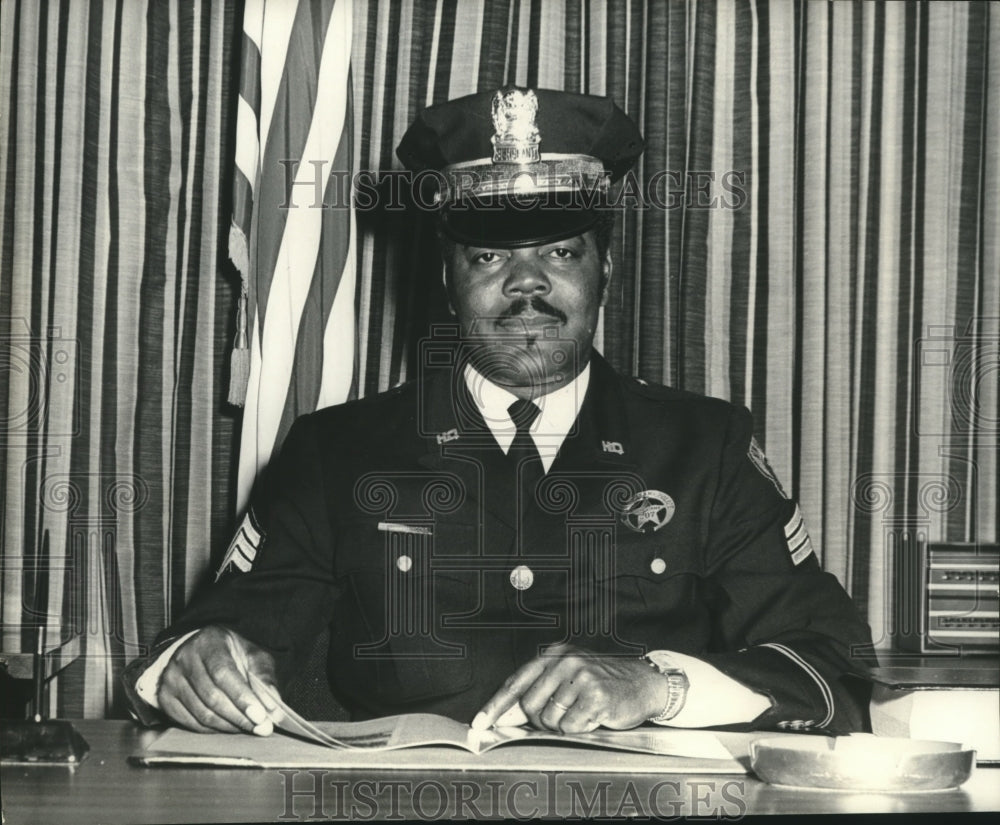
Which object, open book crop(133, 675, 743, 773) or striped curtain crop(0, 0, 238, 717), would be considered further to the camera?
striped curtain crop(0, 0, 238, 717)

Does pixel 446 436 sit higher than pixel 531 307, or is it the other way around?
pixel 531 307

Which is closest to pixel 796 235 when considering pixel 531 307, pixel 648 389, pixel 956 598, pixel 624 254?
pixel 624 254

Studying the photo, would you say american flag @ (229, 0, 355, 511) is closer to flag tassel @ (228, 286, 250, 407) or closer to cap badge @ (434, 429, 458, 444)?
flag tassel @ (228, 286, 250, 407)

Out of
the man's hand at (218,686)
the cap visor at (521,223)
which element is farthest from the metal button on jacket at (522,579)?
the cap visor at (521,223)

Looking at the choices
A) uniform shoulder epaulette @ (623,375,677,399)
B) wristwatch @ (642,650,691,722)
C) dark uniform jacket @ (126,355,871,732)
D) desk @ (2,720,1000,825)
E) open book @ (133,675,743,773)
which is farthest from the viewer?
uniform shoulder epaulette @ (623,375,677,399)

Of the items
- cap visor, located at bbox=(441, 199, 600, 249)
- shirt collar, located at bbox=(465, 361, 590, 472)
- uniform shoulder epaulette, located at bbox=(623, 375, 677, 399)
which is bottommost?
shirt collar, located at bbox=(465, 361, 590, 472)

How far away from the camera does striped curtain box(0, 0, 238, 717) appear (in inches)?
77.7

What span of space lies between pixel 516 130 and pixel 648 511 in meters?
0.63

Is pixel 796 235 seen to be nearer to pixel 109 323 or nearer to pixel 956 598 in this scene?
pixel 956 598

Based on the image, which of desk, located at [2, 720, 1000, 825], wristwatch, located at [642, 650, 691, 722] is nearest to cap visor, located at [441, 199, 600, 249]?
wristwatch, located at [642, 650, 691, 722]

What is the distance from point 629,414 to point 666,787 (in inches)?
25.1

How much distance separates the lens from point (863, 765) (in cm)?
134

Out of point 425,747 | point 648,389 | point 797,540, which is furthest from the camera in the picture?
point 648,389

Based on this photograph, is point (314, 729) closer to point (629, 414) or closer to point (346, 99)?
point (629, 414)
